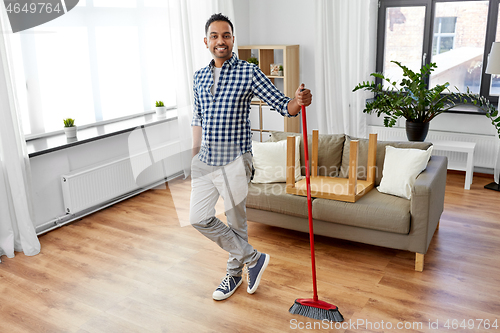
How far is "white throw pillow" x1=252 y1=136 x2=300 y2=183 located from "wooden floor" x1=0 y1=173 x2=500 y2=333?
44 centimetres

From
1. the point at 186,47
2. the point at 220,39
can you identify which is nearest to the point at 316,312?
the point at 220,39

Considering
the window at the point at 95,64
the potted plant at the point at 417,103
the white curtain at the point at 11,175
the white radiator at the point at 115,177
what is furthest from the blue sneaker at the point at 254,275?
the potted plant at the point at 417,103

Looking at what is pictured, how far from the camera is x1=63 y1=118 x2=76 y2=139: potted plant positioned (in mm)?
3951

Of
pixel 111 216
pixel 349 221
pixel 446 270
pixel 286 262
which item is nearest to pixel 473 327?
pixel 446 270

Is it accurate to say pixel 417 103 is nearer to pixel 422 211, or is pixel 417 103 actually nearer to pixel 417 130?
pixel 417 130

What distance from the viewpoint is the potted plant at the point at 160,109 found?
496cm

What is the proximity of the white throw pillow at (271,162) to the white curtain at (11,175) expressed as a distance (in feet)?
5.57

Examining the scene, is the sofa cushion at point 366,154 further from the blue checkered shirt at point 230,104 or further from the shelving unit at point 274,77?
the shelving unit at point 274,77

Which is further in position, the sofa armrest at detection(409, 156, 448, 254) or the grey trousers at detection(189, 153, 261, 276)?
the sofa armrest at detection(409, 156, 448, 254)

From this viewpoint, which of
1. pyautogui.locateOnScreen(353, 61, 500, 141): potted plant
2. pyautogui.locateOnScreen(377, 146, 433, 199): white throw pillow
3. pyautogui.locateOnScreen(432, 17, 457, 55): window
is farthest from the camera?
pyautogui.locateOnScreen(432, 17, 457, 55): window

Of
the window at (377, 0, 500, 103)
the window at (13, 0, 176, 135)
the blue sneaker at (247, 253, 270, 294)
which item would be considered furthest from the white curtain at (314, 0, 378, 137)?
the blue sneaker at (247, 253, 270, 294)

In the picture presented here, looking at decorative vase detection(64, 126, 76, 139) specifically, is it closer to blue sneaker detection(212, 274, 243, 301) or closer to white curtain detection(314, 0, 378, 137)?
blue sneaker detection(212, 274, 243, 301)

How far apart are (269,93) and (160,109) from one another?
2776mm

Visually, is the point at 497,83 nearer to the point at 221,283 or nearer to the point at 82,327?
the point at 221,283
